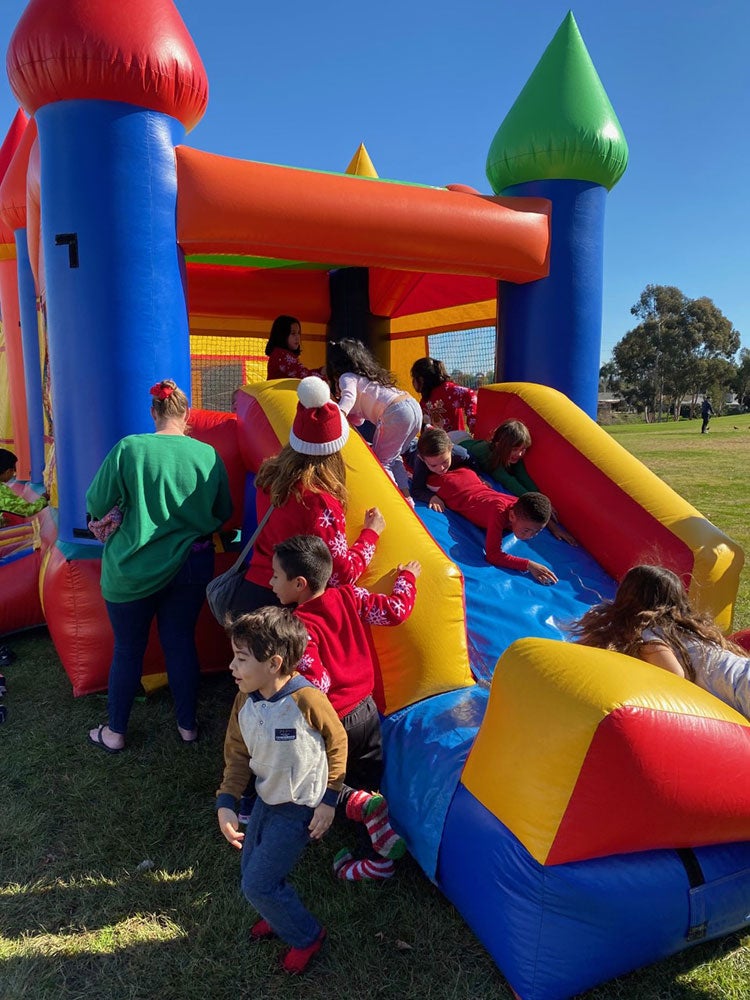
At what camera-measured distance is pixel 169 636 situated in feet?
9.80

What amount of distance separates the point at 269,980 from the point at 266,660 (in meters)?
0.84

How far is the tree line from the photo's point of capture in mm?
40781

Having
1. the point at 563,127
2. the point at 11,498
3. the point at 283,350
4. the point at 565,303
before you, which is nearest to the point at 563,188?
the point at 563,127

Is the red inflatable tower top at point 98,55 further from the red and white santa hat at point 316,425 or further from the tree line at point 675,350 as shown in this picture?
the tree line at point 675,350

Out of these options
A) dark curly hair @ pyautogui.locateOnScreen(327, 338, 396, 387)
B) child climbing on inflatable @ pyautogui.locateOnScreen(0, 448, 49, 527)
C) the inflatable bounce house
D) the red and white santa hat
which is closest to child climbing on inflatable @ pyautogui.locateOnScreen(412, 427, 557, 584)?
the inflatable bounce house

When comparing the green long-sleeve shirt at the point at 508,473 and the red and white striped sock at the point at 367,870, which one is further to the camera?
the green long-sleeve shirt at the point at 508,473

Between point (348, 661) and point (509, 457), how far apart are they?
2.08 meters

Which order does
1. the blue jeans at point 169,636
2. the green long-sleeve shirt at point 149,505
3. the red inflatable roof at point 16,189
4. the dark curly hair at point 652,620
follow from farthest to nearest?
Result: 1. the red inflatable roof at point 16,189
2. the blue jeans at point 169,636
3. the green long-sleeve shirt at point 149,505
4. the dark curly hair at point 652,620

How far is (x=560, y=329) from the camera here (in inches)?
187

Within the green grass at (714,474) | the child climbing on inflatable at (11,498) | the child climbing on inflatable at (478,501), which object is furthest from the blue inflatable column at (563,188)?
the child climbing on inflatable at (11,498)

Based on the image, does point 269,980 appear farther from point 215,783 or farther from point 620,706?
point 620,706

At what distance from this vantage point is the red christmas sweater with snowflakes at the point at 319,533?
2406mm

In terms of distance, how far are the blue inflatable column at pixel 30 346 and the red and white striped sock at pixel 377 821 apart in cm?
442

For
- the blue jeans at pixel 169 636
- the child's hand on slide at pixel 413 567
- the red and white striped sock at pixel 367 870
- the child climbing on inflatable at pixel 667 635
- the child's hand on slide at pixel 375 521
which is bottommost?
the red and white striped sock at pixel 367 870
